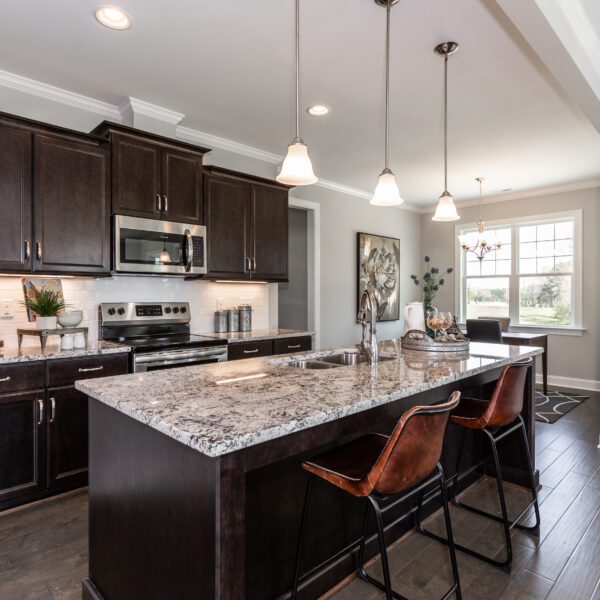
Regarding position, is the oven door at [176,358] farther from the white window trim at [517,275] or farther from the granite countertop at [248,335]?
the white window trim at [517,275]

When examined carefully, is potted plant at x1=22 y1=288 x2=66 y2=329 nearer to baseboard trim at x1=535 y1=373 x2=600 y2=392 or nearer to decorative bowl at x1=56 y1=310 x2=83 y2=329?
decorative bowl at x1=56 y1=310 x2=83 y2=329

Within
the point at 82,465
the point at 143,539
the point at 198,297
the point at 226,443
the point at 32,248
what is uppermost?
the point at 32,248

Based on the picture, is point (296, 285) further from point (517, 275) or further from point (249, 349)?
point (517, 275)

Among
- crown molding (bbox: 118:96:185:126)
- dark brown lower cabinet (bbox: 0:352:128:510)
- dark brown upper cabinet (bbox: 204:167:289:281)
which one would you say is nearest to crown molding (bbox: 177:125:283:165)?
crown molding (bbox: 118:96:185:126)

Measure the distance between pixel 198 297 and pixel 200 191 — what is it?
0.99 m

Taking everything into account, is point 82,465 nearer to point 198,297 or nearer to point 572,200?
point 198,297

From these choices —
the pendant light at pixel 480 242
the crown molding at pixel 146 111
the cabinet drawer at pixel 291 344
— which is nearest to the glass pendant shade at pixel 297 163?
the crown molding at pixel 146 111

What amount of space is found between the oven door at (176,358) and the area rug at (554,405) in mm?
3254

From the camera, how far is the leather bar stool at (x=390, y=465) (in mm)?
1298

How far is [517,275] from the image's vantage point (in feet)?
20.5

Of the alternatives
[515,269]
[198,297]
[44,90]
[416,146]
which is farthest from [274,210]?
[515,269]

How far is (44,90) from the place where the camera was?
3078mm

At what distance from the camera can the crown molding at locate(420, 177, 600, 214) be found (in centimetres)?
560

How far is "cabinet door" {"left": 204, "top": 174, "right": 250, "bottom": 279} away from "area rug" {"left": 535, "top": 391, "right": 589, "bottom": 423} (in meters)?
3.36
